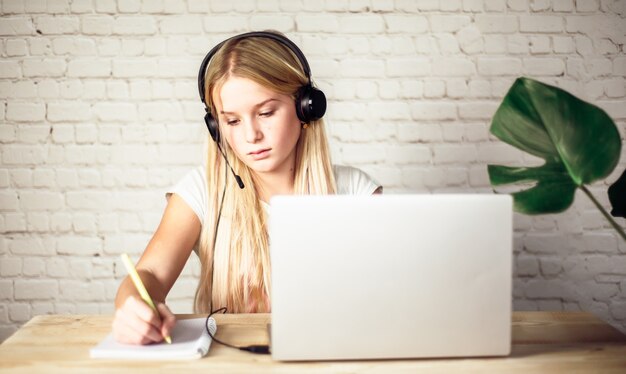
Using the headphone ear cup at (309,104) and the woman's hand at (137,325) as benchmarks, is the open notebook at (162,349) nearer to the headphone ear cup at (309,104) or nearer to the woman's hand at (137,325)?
the woman's hand at (137,325)

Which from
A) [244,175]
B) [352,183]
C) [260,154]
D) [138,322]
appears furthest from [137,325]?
Answer: [352,183]

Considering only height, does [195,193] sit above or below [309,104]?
below

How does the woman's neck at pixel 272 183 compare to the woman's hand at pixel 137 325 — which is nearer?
the woman's hand at pixel 137 325

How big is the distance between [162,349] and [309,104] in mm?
763

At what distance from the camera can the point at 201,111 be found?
81.4 inches

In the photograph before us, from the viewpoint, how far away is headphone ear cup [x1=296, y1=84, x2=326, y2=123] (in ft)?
4.61

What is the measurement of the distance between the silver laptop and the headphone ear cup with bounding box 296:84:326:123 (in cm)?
A: 69

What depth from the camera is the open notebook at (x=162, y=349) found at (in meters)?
0.84

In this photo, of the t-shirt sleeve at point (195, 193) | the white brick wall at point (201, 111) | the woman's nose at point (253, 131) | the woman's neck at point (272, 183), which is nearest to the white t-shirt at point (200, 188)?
the t-shirt sleeve at point (195, 193)

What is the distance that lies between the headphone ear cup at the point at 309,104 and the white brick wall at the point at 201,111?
669 millimetres

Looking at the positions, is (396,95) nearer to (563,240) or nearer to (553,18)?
(553,18)

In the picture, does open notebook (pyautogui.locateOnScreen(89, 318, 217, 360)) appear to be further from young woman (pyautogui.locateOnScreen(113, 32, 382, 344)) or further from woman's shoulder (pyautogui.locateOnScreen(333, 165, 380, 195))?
woman's shoulder (pyautogui.locateOnScreen(333, 165, 380, 195))

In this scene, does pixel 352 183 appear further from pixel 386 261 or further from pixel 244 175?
pixel 386 261

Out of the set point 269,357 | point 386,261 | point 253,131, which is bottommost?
point 269,357
